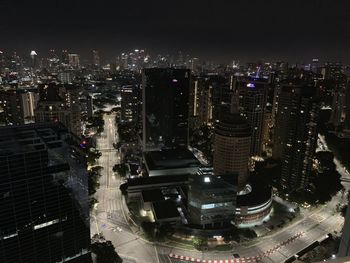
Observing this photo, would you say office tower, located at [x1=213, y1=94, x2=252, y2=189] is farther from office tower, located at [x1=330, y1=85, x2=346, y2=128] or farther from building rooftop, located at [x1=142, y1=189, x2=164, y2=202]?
office tower, located at [x1=330, y1=85, x2=346, y2=128]

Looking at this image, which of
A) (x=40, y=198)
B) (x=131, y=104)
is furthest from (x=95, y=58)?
(x=40, y=198)

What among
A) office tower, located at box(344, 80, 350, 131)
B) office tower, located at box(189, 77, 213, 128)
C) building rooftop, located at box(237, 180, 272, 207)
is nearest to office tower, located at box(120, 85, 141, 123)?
office tower, located at box(189, 77, 213, 128)

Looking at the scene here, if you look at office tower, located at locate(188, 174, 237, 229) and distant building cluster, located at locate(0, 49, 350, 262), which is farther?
office tower, located at locate(188, 174, 237, 229)

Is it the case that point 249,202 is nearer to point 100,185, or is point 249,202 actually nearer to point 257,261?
point 257,261

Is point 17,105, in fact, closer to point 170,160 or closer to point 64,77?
point 170,160

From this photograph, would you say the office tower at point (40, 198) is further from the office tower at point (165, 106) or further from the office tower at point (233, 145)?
the office tower at point (165, 106)
